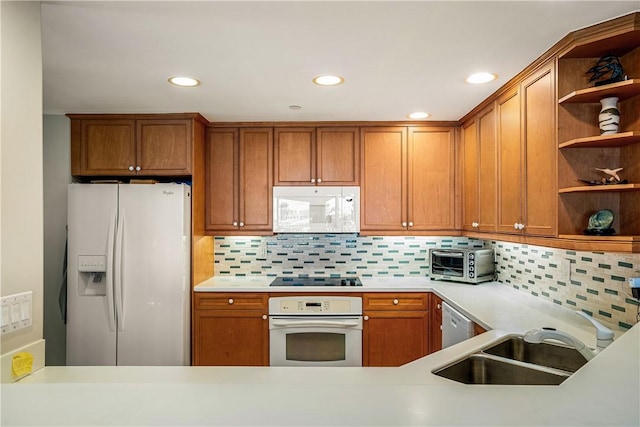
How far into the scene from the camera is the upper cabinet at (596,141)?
172 cm

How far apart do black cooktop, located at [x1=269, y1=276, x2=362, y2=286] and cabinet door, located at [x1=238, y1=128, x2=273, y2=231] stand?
1.56 ft

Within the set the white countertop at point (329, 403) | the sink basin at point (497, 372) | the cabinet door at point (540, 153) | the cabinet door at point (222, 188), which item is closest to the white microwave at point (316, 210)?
the cabinet door at point (222, 188)

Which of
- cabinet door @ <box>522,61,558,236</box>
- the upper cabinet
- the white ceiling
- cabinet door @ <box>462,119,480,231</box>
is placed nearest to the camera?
the white ceiling

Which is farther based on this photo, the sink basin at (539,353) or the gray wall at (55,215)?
the gray wall at (55,215)

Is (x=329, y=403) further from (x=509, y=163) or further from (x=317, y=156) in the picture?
(x=317, y=156)

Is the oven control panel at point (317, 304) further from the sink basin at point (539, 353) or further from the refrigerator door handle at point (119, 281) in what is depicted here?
the sink basin at point (539, 353)

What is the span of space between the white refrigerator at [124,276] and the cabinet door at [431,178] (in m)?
1.94

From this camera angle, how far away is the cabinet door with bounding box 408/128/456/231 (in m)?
3.50

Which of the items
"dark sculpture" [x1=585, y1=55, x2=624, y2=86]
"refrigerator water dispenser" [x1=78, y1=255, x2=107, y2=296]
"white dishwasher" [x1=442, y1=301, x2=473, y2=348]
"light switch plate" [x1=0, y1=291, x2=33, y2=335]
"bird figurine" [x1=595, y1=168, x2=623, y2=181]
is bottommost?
"white dishwasher" [x1=442, y1=301, x2=473, y2=348]

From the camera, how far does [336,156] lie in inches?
138

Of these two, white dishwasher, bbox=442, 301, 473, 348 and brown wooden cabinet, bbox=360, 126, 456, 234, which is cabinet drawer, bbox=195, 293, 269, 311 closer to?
brown wooden cabinet, bbox=360, 126, 456, 234

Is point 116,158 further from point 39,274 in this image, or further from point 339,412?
point 339,412

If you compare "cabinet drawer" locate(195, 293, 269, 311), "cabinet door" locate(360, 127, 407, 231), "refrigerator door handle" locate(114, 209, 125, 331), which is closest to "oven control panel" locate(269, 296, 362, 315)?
"cabinet drawer" locate(195, 293, 269, 311)

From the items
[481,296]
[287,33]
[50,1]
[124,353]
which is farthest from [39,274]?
Answer: [481,296]
